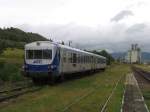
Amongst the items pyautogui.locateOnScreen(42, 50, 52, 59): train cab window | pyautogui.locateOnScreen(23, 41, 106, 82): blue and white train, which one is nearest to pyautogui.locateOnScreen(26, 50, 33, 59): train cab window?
pyautogui.locateOnScreen(23, 41, 106, 82): blue and white train

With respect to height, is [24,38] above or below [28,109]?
above

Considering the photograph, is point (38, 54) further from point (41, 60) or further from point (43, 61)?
point (43, 61)

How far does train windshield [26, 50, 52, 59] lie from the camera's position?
85.7 ft

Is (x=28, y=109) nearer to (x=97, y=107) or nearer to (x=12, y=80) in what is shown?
(x=97, y=107)

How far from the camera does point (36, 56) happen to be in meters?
26.4

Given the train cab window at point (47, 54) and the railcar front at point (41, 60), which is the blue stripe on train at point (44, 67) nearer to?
the railcar front at point (41, 60)

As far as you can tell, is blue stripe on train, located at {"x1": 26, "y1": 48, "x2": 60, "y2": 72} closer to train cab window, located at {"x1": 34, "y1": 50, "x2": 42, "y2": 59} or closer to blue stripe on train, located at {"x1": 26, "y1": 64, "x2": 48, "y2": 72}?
blue stripe on train, located at {"x1": 26, "y1": 64, "x2": 48, "y2": 72}

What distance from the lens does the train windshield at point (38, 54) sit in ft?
85.7

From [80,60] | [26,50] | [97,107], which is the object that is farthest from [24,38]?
[97,107]

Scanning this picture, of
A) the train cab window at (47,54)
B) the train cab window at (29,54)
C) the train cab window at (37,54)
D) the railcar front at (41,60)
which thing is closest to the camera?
the railcar front at (41,60)

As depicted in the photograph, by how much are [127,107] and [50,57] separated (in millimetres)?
11175

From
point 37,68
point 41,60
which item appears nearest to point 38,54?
point 41,60

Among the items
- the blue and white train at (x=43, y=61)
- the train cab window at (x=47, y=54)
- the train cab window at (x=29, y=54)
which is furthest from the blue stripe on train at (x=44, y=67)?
the train cab window at (x=29, y=54)

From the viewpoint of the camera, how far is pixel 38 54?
26.4 m
